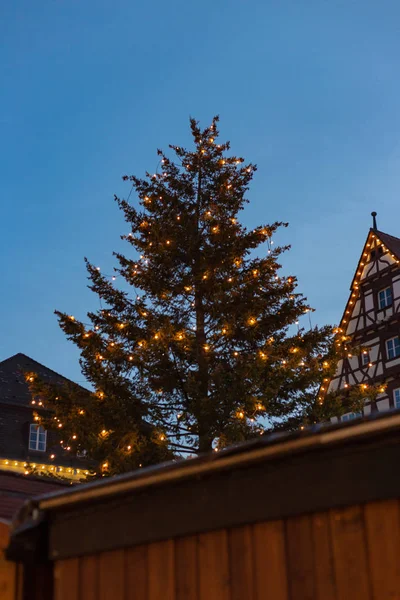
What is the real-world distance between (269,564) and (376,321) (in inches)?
1013

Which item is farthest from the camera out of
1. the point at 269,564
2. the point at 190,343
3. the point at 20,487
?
the point at 190,343

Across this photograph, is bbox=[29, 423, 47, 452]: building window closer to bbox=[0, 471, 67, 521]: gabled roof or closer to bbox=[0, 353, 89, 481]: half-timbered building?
bbox=[0, 353, 89, 481]: half-timbered building

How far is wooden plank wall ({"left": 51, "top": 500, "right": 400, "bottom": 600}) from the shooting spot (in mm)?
3455

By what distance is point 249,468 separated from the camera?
13.1 feet

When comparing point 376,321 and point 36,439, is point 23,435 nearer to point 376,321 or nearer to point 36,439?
point 36,439

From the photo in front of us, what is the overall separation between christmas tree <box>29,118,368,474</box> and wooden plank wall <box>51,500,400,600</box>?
10.9 metres

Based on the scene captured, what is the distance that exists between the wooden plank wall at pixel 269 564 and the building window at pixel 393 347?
2434 centimetres

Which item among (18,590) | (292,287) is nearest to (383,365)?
(292,287)

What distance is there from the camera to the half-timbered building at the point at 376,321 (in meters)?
27.5

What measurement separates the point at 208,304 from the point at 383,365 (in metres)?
11.8

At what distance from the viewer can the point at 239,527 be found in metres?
→ 3.94

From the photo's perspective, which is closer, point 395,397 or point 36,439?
point 395,397

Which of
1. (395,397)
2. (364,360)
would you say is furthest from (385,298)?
(395,397)

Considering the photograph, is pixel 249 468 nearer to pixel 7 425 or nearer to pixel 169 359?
pixel 169 359
